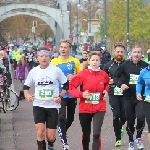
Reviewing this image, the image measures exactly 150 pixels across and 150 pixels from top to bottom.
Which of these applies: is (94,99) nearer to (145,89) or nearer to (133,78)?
(145,89)

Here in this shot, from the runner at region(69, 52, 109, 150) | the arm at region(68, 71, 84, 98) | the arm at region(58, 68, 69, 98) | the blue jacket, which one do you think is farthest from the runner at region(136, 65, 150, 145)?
the arm at region(58, 68, 69, 98)

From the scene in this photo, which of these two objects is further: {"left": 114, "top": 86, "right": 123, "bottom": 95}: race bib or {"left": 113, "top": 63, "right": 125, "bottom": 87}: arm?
{"left": 114, "top": 86, "right": 123, "bottom": 95}: race bib

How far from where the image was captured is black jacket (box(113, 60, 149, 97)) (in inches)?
431

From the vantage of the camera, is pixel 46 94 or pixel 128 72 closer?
pixel 46 94

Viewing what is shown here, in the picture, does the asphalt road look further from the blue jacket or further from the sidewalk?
the blue jacket

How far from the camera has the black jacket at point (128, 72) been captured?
35.9 ft

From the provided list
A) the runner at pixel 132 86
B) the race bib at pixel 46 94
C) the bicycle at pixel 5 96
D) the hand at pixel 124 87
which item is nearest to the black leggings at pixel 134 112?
the runner at pixel 132 86

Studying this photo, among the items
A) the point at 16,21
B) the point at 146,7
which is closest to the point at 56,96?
the point at 146,7

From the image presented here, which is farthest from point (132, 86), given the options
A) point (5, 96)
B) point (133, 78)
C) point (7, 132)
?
point (5, 96)

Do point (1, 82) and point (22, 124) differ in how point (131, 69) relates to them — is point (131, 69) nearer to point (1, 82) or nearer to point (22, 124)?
point (22, 124)

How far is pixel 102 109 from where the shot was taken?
948 cm

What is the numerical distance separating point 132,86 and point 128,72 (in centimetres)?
25

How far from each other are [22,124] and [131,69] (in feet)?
16.1

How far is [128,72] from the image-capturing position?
11.0 meters
